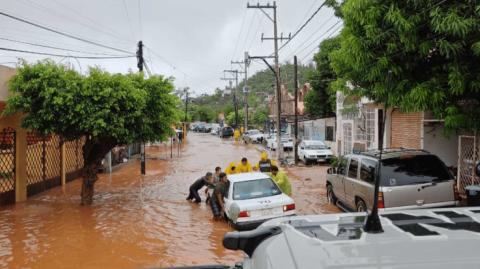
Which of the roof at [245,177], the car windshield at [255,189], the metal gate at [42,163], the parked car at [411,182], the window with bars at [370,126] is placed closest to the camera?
the parked car at [411,182]

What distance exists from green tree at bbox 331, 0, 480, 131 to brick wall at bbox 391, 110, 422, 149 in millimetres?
6997

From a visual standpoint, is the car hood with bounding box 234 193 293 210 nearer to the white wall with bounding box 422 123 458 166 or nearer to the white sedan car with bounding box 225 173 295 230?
the white sedan car with bounding box 225 173 295 230

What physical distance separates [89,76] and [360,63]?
811cm

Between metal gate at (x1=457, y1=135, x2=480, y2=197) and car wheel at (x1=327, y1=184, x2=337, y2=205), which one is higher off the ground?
metal gate at (x1=457, y1=135, x2=480, y2=197)

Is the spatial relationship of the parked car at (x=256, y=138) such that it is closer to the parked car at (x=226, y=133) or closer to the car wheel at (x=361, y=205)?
the parked car at (x=226, y=133)

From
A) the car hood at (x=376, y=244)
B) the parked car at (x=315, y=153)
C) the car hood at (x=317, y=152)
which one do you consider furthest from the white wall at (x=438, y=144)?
the car hood at (x=376, y=244)

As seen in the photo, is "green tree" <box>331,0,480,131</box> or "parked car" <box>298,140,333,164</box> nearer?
"green tree" <box>331,0,480,131</box>

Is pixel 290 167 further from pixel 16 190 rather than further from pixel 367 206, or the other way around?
pixel 367 206

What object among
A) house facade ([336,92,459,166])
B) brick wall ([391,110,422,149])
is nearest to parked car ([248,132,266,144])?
house facade ([336,92,459,166])

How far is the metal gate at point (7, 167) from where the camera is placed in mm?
15766

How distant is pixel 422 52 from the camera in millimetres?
9617

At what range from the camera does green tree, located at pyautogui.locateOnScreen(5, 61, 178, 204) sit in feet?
44.0

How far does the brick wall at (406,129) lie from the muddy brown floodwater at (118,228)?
3.67 meters

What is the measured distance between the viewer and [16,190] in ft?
53.7
